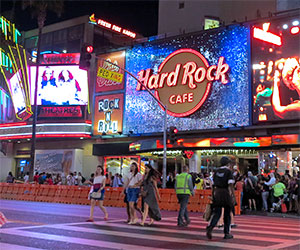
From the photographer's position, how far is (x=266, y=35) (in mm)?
26797

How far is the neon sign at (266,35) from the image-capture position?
26.2 m

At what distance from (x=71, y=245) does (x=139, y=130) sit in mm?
25825

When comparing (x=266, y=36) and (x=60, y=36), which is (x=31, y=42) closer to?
(x=60, y=36)

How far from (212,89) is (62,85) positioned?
15.4 metres

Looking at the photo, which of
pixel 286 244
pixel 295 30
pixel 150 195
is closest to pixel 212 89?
pixel 295 30

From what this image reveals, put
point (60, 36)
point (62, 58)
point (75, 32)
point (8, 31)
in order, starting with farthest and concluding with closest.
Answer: point (60, 36) < point (75, 32) < point (8, 31) < point (62, 58)

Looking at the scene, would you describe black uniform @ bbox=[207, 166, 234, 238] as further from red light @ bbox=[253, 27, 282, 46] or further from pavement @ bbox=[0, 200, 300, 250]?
red light @ bbox=[253, 27, 282, 46]

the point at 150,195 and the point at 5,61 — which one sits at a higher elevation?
the point at 5,61

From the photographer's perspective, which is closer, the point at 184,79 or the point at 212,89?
the point at 212,89

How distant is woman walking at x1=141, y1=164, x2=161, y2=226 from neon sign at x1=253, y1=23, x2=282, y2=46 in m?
15.8

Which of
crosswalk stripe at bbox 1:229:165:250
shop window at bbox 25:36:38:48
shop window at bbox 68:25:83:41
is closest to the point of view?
crosswalk stripe at bbox 1:229:165:250

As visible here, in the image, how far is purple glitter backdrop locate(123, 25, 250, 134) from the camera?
29688 mm

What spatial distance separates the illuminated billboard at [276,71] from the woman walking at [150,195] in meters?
16.0

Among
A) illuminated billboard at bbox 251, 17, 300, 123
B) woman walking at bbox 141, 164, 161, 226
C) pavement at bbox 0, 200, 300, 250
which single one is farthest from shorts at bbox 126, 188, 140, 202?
illuminated billboard at bbox 251, 17, 300, 123
